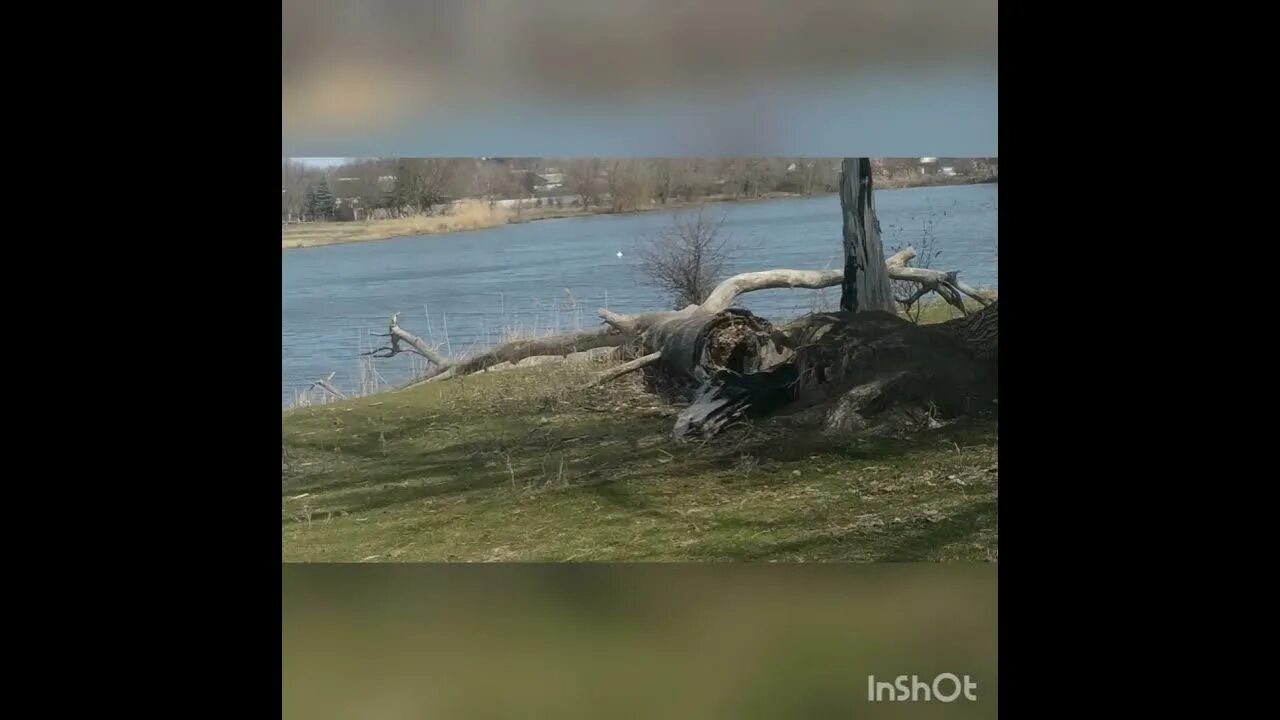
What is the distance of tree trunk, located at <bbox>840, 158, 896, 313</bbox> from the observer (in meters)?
→ 3.88

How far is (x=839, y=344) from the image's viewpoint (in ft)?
12.9

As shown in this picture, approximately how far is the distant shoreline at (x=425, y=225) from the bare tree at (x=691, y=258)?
2.8 inches

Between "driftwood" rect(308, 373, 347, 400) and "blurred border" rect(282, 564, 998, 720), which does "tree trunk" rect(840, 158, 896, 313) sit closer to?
"blurred border" rect(282, 564, 998, 720)

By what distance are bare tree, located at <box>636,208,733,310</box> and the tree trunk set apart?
0.41 metres

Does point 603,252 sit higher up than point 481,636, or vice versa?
point 603,252

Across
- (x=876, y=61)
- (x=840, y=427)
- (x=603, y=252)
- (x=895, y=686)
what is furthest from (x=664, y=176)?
(x=895, y=686)

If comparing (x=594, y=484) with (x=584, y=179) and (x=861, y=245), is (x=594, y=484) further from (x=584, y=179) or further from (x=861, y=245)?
(x=861, y=245)

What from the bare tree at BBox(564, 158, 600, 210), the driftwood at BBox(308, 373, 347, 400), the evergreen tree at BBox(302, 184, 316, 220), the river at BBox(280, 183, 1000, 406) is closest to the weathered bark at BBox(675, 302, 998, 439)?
the river at BBox(280, 183, 1000, 406)

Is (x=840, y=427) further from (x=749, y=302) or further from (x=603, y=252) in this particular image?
(x=603, y=252)

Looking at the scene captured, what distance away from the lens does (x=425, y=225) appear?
12.9 ft

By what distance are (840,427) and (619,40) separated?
1495 mm

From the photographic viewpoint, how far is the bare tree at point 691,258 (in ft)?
12.8

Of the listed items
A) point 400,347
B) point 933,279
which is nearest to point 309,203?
point 400,347

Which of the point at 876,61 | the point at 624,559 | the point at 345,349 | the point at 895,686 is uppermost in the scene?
the point at 876,61
